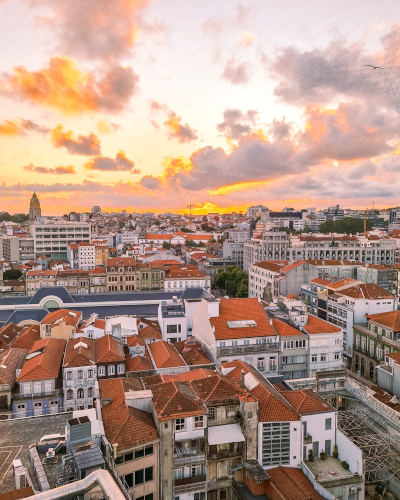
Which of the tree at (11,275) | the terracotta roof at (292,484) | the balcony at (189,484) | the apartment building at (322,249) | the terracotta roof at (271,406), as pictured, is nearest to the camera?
the terracotta roof at (292,484)

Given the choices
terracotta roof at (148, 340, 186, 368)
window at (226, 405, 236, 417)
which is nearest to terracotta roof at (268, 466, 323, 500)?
window at (226, 405, 236, 417)

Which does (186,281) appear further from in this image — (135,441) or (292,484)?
(135,441)

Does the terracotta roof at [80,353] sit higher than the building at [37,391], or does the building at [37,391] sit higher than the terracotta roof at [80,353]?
the terracotta roof at [80,353]

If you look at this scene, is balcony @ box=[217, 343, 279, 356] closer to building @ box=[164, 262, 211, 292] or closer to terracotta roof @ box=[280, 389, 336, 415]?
terracotta roof @ box=[280, 389, 336, 415]

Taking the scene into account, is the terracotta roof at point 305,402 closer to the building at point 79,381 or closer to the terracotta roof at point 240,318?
the terracotta roof at point 240,318

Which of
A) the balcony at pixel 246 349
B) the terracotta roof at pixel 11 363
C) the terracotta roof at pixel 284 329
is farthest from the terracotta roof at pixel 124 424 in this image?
the terracotta roof at pixel 284 329

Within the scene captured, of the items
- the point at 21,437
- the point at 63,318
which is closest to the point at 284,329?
the point at 21,437
